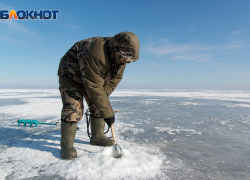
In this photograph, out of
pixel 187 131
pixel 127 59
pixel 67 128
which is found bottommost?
pixel 187 131

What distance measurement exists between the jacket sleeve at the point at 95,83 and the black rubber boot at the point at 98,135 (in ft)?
2.11

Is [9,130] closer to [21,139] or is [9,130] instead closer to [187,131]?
[21,139]

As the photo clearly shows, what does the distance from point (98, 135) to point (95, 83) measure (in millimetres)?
898

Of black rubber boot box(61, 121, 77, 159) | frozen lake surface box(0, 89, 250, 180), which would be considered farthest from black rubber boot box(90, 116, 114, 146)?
black rubber boot box(61, 121, 77, 159)

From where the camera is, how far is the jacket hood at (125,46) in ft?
4.58

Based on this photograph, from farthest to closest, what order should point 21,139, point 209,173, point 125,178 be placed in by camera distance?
→ point 21,139 → point 209,173 → point 125,178

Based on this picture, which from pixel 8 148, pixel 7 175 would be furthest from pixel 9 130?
pixel 7 175

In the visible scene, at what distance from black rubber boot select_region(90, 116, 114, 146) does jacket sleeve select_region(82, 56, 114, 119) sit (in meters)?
0.64

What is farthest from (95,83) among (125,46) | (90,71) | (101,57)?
(125,46)

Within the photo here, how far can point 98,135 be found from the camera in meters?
2.10

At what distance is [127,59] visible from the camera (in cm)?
145

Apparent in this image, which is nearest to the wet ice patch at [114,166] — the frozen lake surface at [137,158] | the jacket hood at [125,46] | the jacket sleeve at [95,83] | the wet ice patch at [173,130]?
the frozen lake surface at [137,158]

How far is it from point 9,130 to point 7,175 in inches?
69.8

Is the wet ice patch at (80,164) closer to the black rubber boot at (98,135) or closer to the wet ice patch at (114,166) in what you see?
the wet ice patch at (114,166)
